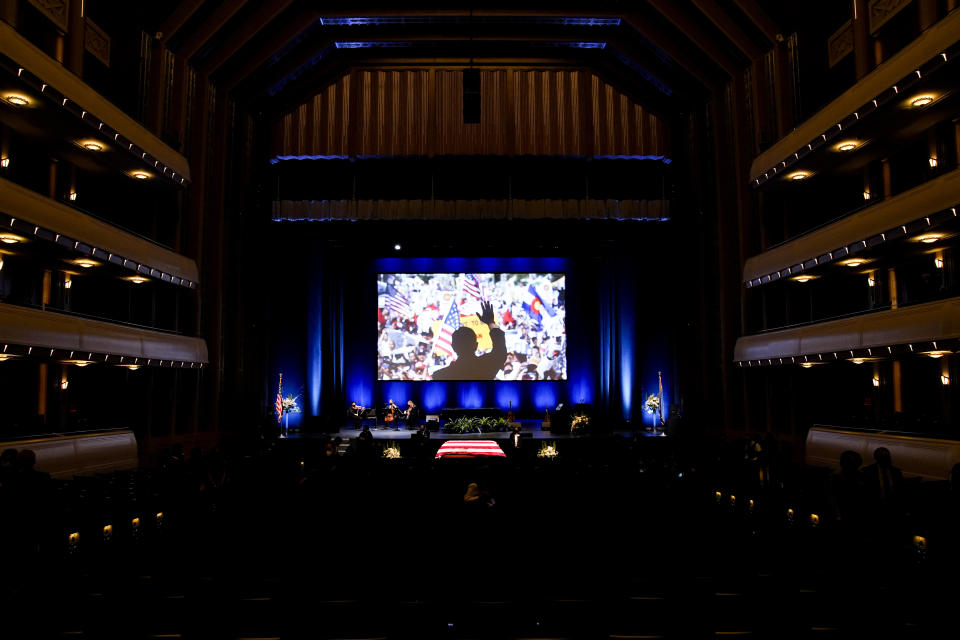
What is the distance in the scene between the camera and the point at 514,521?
690cm

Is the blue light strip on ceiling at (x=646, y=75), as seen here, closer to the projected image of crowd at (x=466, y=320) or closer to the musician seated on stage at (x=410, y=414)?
the projected image of crowd at (x=466, y=320)

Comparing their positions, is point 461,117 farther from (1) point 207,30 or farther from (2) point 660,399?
(2) point 660,399

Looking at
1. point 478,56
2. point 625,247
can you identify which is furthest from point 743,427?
point 478,56

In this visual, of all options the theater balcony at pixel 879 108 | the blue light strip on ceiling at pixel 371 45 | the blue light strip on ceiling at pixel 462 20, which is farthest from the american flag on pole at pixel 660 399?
the blue light strip on ceiling at pixel 371 45

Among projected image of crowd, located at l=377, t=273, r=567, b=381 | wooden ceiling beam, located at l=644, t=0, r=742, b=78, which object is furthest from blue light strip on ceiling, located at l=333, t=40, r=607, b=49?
projected image of crowd, located at l=377, t=273, r=567, b=381

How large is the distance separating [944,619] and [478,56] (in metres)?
17.9

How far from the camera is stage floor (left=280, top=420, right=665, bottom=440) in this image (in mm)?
17266

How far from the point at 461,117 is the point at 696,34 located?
7.06 m

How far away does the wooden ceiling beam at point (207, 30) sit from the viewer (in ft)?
49.0

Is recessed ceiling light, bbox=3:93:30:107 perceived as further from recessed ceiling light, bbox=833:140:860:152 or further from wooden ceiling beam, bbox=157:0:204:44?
recessed ceiling light, bbox=833:140:860:152

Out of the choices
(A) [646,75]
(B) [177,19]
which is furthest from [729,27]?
(B) [177,19]

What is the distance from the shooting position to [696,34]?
627 inches

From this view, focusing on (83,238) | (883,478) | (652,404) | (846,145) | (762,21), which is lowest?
(883,478)

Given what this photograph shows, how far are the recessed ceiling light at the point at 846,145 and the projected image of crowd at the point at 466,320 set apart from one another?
1071 centimetres
